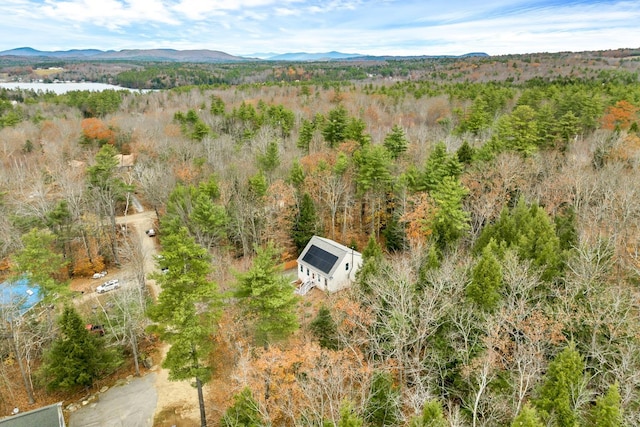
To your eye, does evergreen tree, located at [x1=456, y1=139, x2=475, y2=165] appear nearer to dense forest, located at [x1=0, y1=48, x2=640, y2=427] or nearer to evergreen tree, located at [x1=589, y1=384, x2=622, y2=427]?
dense forest, located at [x1=0, y1=48, x2=640, y2=427]

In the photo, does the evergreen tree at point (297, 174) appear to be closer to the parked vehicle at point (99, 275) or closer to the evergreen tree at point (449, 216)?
the evergreen tree at point (449, 216)

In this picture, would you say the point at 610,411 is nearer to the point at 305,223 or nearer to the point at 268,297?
the point at 268,297

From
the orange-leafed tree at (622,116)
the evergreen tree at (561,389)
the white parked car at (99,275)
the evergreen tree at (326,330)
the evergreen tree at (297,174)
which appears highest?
the orange-leafed tree at (622,116)

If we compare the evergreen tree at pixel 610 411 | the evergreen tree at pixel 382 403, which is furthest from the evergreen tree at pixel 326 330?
the evergreen tree at pixel 610 411

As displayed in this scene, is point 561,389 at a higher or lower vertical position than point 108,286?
higher

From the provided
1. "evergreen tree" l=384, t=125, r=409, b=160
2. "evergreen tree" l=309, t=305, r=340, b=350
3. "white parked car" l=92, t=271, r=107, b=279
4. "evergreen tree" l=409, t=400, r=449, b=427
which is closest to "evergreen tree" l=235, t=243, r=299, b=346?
"evergreen tree" l=309, t=305, r=340, b=350

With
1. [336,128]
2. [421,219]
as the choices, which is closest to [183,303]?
[421,219]
